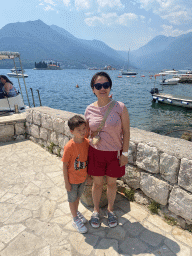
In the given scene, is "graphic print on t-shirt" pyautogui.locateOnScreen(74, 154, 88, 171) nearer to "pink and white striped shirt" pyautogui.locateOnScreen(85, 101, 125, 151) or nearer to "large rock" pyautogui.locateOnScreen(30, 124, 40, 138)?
"pink and white striped shirt" pyautogui.locateOnScreen(85, 101, 125, 151)

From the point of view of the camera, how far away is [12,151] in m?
4.75

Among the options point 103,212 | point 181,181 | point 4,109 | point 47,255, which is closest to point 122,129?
point 181,181

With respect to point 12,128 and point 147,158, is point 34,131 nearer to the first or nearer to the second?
point 12,128

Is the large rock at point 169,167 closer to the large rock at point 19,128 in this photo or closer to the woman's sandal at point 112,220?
the woman's sandal at point 112,220

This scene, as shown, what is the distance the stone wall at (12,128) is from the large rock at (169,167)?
15.1ft

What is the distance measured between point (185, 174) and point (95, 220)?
1366mm

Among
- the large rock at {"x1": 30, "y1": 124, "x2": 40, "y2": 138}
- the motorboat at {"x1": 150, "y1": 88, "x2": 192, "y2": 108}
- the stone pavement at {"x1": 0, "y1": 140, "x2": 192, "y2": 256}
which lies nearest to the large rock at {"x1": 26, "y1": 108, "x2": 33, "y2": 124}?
the large rock at {"x1": 30, "y1": 124, "x2": 40, "y2": 138}

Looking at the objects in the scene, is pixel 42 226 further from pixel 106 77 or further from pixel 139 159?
pixel 106 77

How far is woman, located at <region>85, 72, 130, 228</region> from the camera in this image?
2.04m

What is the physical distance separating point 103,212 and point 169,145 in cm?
145

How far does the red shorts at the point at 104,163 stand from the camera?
217cm

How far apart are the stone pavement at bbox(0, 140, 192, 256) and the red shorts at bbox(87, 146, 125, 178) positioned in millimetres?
828

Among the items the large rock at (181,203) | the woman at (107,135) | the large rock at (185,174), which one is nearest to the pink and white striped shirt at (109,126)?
the woman at (107,135)

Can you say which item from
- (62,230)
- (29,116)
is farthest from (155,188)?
(29,116)
